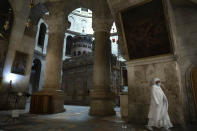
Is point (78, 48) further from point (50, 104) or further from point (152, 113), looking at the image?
point (152, 113)

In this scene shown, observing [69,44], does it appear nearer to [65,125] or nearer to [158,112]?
[65,125]

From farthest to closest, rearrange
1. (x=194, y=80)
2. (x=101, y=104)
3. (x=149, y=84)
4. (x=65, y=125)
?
(x=101, y=104) < (x=194, y=80) < (x=149, y=84) < (x=65, y=125)

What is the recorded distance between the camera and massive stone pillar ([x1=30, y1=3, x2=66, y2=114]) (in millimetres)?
7250

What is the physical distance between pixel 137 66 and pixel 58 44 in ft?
17.2

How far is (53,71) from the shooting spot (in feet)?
26.0

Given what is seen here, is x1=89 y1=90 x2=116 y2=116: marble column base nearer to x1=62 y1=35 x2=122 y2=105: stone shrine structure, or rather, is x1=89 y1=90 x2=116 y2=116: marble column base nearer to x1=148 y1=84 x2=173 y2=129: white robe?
x1=148 y1=84 x2=173 y2=129: white robe

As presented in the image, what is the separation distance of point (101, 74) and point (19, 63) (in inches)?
255

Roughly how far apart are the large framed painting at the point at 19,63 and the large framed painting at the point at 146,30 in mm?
8178

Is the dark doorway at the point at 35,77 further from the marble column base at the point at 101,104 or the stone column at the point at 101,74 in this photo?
the marble column base at the point at 101,104

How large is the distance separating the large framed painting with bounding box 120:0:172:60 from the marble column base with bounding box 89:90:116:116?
2716 mm

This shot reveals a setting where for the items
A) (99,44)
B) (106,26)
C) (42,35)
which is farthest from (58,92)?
(42,35)

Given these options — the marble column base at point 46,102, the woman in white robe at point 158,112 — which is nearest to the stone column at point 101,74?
the marble column base at point 46,102

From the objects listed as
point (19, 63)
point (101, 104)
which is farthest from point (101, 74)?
point (19, 63)

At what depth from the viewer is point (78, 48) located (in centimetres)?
2547
